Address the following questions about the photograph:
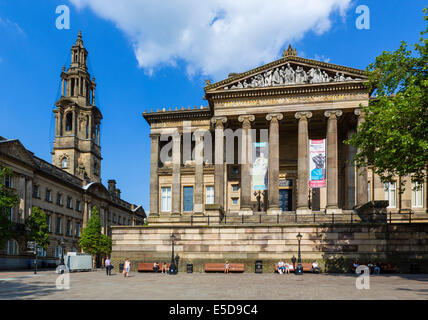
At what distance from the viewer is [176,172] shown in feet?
166

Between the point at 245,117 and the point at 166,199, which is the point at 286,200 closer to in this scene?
the point at 245,117

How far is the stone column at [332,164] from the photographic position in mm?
39281

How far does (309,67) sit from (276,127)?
22.7 ft

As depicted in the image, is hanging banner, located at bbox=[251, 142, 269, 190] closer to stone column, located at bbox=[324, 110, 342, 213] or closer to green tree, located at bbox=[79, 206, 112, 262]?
stone column, located at bbox=[324, 110, 342, 213]

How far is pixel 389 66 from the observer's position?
90.2ft

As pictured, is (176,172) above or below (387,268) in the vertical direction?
above

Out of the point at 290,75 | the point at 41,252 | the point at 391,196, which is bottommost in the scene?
the point at 41,252

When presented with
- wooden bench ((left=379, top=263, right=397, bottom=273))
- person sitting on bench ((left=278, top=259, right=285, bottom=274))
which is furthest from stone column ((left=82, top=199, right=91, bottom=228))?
wooden bench ((left=379, top=263, right=397, bottom=273))

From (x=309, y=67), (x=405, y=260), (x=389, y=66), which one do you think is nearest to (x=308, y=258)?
(x=405, y=260)

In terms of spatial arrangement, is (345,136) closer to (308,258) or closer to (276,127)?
(276,127)

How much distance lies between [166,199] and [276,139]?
17115 mm

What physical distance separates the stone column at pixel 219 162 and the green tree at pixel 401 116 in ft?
54.6

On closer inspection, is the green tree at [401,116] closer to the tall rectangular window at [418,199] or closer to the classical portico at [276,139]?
the classical portico at [276,139]

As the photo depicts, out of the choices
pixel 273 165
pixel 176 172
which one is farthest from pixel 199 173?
pixel 273 165
